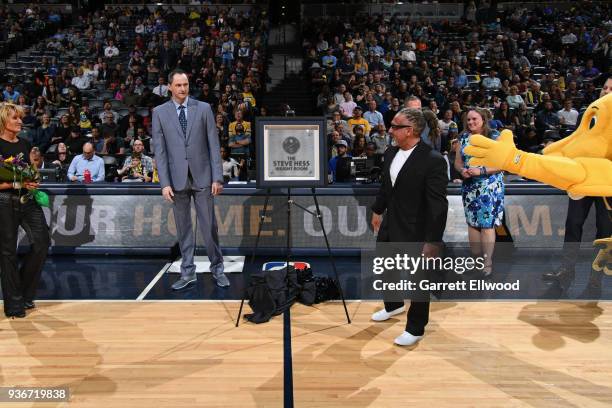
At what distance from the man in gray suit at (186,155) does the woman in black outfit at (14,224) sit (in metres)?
1.15

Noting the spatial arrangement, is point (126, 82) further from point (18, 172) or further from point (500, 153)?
point (500, 153)

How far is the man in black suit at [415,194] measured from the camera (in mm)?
4324

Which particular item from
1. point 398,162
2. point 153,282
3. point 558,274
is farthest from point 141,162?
point 558,274

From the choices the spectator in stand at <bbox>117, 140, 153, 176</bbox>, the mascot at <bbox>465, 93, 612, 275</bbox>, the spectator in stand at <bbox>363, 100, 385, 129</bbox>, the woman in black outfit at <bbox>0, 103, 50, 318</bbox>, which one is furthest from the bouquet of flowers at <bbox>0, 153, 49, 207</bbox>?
the spectator in stand at <bbox>363, 100, 385, 129</bbox>

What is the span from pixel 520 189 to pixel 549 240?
0.68 metres

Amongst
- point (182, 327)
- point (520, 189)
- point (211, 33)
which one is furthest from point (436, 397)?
point (211, 33)

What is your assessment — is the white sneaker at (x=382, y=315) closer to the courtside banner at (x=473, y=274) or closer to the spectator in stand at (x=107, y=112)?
the courtside banner at (x=473, y=274)

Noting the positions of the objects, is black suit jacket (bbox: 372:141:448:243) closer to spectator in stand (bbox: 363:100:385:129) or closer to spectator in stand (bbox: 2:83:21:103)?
spectator in stand (bbox: 363:100:385:129)

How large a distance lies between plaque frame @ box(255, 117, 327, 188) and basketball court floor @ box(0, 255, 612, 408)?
44.8 inches

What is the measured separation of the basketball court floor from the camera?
12.3 ft

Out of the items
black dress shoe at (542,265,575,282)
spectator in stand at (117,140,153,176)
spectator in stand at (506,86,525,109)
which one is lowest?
black dress shoe at (542,265,575,282)

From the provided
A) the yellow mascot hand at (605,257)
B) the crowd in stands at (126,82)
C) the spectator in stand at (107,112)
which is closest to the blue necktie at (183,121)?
the crowd in stands at (126,82)

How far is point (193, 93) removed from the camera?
45.1ft

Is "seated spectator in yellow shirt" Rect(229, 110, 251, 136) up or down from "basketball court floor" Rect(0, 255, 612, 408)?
up
